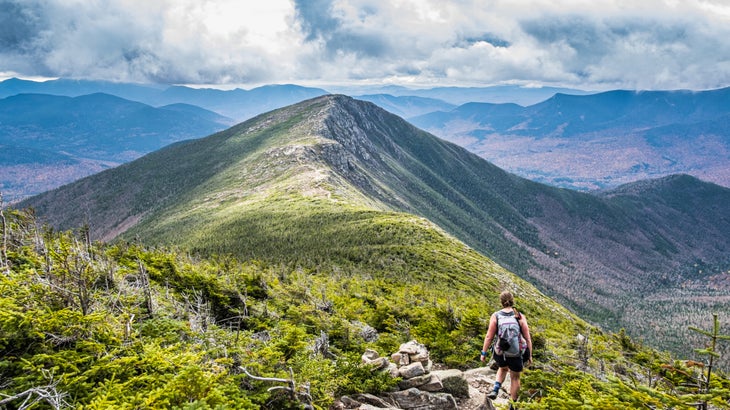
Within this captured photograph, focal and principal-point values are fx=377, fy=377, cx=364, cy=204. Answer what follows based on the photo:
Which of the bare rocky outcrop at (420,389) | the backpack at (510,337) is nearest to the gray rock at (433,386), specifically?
the bare rocky outcrop at (420,389)

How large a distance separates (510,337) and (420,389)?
16.2ft

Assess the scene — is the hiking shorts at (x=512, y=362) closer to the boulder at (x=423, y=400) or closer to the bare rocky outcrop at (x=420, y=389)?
the bare rocky outcrop at (x=420, y=389)

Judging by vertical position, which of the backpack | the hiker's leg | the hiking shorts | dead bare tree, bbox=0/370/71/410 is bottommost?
the hiker's leg

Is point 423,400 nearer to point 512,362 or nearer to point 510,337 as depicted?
point 512,362

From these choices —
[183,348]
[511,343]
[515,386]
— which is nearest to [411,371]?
[515,386]

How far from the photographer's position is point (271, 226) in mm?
128875

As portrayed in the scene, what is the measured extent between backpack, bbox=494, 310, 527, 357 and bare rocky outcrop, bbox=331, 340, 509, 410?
222 cm

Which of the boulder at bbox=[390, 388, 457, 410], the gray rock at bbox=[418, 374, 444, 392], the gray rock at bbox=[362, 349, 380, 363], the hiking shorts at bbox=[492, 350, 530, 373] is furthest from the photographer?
the gray rock at bbox=[362, 349, 380, 363]

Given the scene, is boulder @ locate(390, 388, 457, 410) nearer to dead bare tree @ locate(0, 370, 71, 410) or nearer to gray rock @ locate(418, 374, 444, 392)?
gray rock @ locate(418, 374, 444, 392)

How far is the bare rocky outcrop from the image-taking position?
16156mm

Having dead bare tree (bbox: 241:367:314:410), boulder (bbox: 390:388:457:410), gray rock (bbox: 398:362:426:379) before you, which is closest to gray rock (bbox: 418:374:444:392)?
boulder (bbox: 390:388:457:410)

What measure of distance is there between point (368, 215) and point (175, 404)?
419 ft

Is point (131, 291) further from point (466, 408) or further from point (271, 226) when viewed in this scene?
point (271, 226)

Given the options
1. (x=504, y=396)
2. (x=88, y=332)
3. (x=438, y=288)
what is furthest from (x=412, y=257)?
(x=88, y=332)
